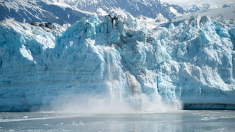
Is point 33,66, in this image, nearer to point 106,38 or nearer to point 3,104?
point 3,104

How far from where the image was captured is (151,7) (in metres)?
163

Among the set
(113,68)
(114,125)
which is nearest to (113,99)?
(113,68)

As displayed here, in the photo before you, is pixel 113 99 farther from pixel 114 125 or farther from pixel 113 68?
pixel 114 125

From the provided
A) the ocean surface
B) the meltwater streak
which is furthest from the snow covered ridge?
the ocean surface

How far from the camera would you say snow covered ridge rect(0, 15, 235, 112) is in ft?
89.7

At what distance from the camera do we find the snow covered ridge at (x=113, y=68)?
27.3 metres

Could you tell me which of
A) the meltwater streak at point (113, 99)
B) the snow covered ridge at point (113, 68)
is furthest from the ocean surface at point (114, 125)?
the snow covered ridge at point (113, 68)

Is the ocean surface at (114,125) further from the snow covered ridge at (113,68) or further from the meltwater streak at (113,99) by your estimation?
the snow covered ridge at (113,68)

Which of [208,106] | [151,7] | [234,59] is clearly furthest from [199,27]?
[151,7]

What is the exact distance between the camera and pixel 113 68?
28.0 meters

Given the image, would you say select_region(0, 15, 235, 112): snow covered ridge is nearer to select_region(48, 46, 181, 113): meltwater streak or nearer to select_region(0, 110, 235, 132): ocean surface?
select_region(48, 46, 181, 113): meltwater streak

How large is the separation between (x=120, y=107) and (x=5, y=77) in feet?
30.0

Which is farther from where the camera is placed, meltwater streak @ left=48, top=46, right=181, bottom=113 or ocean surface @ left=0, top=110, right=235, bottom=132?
meltwater streak @ left=48, top=46, right=181, bottom=113

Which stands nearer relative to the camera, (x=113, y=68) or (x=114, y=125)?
(x=114, y=125)
